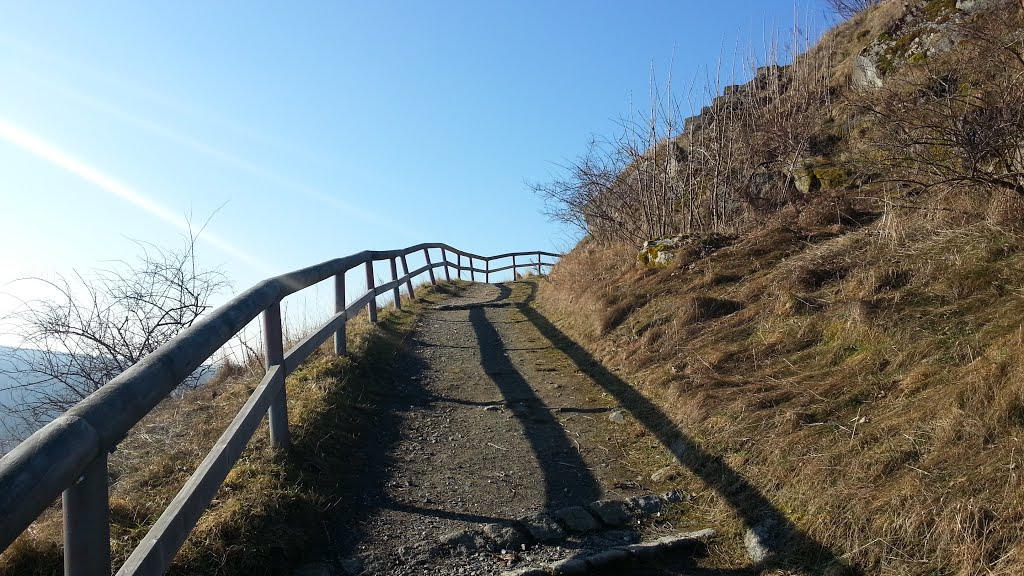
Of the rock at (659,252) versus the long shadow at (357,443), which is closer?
the long shadow at (357,443)

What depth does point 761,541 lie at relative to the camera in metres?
3.35

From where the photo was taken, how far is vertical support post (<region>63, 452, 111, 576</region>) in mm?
1979

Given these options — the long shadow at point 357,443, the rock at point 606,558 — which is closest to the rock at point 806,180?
the long shadow at point 357,443

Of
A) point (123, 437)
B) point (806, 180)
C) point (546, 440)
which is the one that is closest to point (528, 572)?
point (123, 437)

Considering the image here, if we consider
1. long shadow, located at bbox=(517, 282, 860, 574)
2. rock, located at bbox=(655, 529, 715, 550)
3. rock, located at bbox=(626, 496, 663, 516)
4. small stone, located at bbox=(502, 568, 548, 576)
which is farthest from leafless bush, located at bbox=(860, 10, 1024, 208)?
small stone, located at bbox=(502, 568, 548, 576)

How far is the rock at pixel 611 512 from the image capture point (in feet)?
12.6

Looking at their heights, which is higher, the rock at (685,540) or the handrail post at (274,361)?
the handrail post at (274,361)

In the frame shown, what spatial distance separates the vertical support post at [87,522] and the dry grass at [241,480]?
983 mm

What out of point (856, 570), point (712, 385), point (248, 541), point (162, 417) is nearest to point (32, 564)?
point (248, 541)

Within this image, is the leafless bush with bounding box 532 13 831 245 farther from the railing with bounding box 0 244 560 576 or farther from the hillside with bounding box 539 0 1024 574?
the railing with bounding box 0 244 560 576

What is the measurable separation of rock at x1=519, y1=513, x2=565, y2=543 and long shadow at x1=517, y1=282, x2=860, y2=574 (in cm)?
A: 97

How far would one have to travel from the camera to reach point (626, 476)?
4.55 meters

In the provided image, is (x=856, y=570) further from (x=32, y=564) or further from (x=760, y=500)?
(x=32, y=564)

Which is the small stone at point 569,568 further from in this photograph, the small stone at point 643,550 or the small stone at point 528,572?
the small stone at point 643,550
